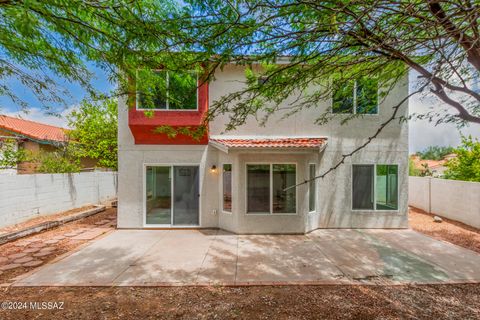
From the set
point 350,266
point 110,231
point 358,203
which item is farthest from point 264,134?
point 110,231

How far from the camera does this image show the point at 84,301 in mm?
4551

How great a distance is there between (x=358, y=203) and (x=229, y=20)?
865 centimetres

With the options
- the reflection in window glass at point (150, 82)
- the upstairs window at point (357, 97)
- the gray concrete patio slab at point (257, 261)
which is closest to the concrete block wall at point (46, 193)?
the gray concrete patio slab at point (257, 261)

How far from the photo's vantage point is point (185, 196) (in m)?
9.53

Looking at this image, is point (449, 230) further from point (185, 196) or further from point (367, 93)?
point (185, 196)

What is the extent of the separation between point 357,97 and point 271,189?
4.32 m

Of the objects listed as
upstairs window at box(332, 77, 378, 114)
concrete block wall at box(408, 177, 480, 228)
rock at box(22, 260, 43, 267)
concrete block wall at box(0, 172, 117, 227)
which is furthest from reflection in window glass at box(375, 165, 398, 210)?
concrete block wall at box(0, 172, 117, 227)

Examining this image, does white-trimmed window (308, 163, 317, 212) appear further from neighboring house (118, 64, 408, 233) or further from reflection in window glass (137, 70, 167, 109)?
reflection in window glass (137, 70, 167, 109)

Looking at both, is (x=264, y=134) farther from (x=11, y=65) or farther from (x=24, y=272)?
(x=24, y=272)

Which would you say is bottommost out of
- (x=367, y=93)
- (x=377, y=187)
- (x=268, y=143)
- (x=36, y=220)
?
(x=36, y=220)

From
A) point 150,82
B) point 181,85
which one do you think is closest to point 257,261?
point 181,85

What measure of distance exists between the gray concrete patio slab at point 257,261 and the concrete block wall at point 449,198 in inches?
115

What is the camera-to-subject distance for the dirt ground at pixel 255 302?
4.15m

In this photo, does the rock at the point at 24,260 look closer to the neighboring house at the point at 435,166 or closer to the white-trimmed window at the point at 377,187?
A: the white-trimmed window at the point at 377,187
